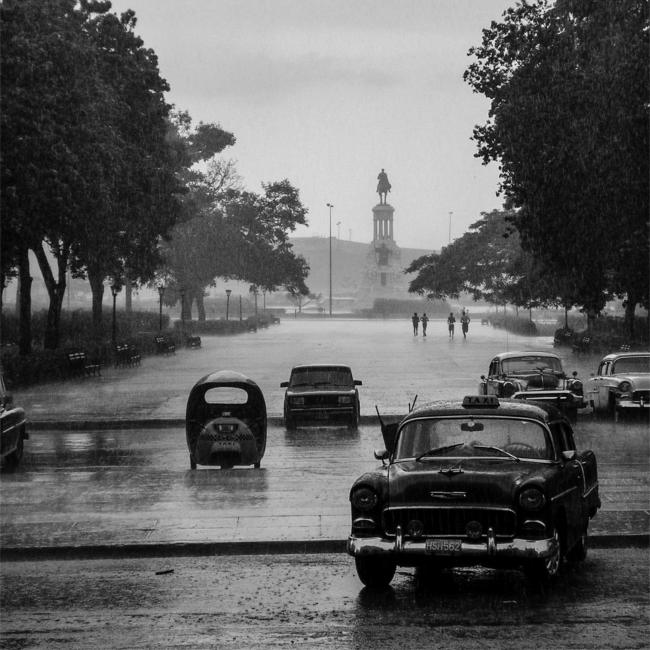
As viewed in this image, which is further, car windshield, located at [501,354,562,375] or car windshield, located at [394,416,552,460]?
car windshield, located at [501,354,562,375]

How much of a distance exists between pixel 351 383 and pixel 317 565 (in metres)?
15.6

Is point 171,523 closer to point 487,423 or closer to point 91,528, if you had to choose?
point 91,528

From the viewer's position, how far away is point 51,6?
4159 centimetres

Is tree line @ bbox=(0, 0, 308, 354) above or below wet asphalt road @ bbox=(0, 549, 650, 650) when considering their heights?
above

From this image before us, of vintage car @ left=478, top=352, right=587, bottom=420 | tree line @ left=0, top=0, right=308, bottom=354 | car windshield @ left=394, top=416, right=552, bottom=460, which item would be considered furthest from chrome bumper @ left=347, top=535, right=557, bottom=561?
tree line @ left=0, top=0, right=308, bottom=354

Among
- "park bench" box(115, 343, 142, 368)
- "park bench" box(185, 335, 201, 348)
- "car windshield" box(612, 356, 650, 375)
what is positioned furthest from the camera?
"park bench" box(185, 335, 201, 348)

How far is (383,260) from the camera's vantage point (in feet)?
621

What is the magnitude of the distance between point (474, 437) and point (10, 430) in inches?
393

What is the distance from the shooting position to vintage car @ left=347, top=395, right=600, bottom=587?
10062 millimetres

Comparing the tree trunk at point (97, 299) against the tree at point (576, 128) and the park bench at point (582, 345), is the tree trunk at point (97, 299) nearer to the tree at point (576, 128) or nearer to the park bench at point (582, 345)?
the park bench at point (582, 345)

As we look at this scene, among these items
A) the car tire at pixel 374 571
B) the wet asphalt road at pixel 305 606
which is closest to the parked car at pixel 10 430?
the wet asphalt road at pixel 305 606

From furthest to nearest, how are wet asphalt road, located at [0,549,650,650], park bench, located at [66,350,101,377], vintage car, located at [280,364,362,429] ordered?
1. park bench, located at [66,350,101,377]
2. vintage car, located at [280,364,362,429]
3. wet asphalt road, located at [0,549,650,650]

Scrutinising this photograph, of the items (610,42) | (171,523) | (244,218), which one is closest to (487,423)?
(171,523)

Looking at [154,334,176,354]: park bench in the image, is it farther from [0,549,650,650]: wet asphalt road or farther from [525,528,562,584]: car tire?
[525,528,562,584]: car tire
